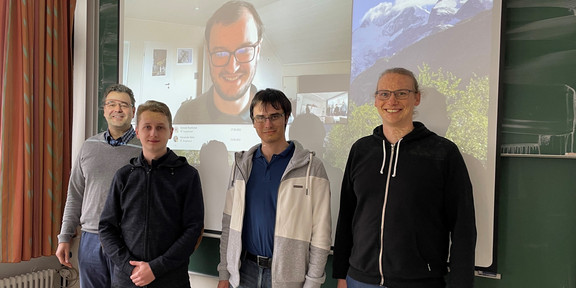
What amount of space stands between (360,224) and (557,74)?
1.06 meters

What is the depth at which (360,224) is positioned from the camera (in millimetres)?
1566

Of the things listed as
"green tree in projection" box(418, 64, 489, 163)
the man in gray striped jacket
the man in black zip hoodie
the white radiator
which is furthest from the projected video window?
the white radiator

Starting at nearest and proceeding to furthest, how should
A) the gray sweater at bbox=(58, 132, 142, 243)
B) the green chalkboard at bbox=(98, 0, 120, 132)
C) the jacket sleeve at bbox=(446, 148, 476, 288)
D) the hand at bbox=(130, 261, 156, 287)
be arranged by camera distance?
the jacket sleeve at bbox=(446, 148, 476, 288) < the hand at bbox=(130, 261, 156, 287) < the gray sweater at bbox=(58, 132, 142, 243) < the green chalkboard at bbox=(98, 0, 120, 132)

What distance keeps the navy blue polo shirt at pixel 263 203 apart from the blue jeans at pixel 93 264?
860mm

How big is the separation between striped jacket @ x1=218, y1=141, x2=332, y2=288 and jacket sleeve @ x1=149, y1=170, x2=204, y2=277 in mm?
214

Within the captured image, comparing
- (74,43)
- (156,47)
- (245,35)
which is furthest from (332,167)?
(74,43)

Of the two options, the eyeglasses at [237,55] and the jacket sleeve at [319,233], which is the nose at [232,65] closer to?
the eyeglasses at [237,55]

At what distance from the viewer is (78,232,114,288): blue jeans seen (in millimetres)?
2053

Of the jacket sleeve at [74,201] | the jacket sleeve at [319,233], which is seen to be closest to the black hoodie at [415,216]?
the jacket sleeve at [319,233]

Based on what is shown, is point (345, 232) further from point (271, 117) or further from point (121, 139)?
point (121, 139)

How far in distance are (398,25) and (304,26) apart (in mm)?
526

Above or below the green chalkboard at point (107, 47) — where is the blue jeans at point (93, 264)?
below

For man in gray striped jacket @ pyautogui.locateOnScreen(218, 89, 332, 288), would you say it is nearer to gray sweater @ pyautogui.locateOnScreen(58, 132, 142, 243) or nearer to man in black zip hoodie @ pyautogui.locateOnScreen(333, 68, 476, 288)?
man in black zip hoodie @ pyautogui.locateOnScreen(333, 68, 476, 288)

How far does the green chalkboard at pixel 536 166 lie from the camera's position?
1.64 m
